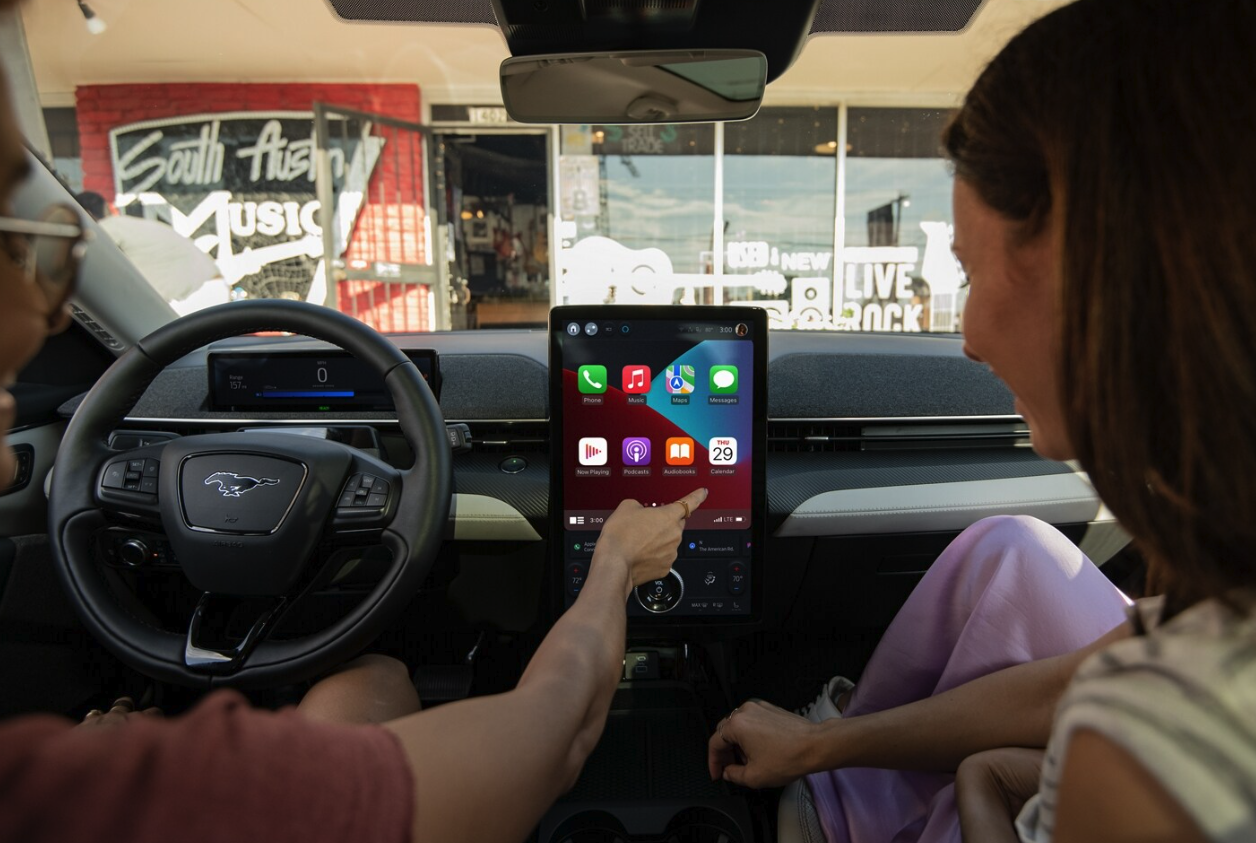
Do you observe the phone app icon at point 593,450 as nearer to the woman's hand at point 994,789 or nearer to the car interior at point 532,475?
the car interior at point 532,475

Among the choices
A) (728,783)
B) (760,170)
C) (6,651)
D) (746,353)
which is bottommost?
(728,783)

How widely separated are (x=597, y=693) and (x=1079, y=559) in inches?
35.4

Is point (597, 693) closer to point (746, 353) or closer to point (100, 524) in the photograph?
point (746, 353)

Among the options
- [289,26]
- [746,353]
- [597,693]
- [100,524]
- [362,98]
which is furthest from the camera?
[362,98]

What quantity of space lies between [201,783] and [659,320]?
111 centimetres

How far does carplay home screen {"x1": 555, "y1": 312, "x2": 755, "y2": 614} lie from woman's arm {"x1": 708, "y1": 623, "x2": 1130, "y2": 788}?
0.39 meters

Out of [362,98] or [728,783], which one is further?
[362,98]

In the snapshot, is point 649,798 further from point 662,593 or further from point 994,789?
point 994,789

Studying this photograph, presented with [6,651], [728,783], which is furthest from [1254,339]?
[6,651]

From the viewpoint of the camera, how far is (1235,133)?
20.4 inches

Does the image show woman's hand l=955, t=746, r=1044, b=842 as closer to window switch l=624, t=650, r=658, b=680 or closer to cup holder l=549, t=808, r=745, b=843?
cup holder l=549, t=808, r=745, b=843

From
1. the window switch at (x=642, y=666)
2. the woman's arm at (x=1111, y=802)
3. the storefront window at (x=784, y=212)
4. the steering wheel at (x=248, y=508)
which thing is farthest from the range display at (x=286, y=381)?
the storefront window at (x=784, y=212)

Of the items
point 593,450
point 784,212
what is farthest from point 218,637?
point 784,212

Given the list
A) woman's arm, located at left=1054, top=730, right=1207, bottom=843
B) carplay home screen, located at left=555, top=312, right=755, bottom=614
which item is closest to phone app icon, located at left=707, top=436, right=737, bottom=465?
carplay home screen, located at left=555, top=312, right=755, bottom=614
